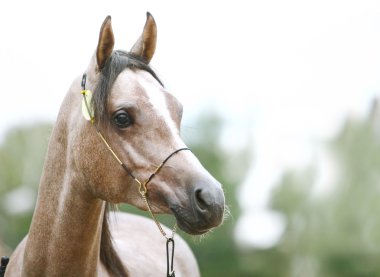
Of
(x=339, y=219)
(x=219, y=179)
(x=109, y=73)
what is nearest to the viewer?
(x=109, y=73)

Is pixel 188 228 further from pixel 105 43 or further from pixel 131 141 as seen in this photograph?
pixel 105 43

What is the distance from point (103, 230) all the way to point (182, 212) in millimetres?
999

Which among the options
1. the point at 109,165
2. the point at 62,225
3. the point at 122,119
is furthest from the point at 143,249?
the point at 122,119

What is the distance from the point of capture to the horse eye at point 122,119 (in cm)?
397

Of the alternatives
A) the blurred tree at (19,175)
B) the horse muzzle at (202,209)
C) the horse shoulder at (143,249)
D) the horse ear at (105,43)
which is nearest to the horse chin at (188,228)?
the horse muzzle at (202,209)

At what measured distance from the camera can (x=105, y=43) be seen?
412 centimetres

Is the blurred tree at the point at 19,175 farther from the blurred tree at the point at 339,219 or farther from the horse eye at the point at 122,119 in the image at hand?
the horse eye at the point at 122,119

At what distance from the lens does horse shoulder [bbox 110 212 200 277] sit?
525 cm

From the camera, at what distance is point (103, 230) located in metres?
4.58

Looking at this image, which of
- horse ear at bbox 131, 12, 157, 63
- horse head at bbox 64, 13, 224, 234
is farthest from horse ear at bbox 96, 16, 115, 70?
horse ear at bbox 131, 12, 157, 63

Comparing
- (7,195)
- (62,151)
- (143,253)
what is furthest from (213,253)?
(62,151)

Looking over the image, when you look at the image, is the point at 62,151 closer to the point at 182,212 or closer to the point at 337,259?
the point at 182,212

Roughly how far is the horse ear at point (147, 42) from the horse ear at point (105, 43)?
28 cm

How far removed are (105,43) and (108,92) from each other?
11.9 inches
